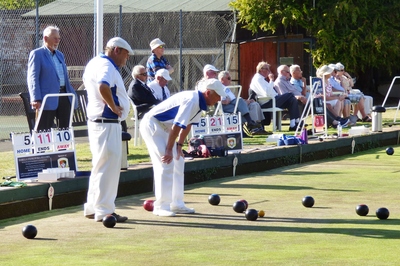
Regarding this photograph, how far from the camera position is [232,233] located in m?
6.88

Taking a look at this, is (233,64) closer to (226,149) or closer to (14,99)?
(14,99)

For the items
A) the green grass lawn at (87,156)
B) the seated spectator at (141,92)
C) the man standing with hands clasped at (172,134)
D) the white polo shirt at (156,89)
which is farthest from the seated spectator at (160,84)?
the man standing with hands clasped at (172,134)

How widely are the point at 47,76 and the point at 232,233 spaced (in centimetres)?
375

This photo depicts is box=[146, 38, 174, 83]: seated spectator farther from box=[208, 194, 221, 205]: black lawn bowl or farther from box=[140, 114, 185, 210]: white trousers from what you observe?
box=[140, 114, 185, 210]: white trousers

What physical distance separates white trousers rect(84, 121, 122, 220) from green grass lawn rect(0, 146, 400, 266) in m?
0.18

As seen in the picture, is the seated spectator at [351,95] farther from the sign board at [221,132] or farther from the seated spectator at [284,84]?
the sign board at [221,132]

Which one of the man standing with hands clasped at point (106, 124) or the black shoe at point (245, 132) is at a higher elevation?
the man standing with hands clasped at point (106, 124)

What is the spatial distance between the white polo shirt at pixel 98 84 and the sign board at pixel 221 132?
3714 mm

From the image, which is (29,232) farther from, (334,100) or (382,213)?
(334,100)

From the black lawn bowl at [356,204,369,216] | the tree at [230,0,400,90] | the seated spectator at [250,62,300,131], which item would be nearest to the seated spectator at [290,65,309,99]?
the seated spectator at [250,62,300,131]

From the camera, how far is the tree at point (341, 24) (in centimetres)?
2133

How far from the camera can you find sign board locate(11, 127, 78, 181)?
328 inches

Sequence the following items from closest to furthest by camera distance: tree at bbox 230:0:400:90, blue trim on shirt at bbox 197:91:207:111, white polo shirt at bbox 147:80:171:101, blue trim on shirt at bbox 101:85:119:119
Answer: blue trim on shirt at bbox 101:85:119:119
blue trim on shirt at bbox 197:91:207:111
white polo shirt at bbox 147:80:171:101
tree at bbox 230:0:400:90

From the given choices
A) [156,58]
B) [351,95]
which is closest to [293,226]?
[156,58]
